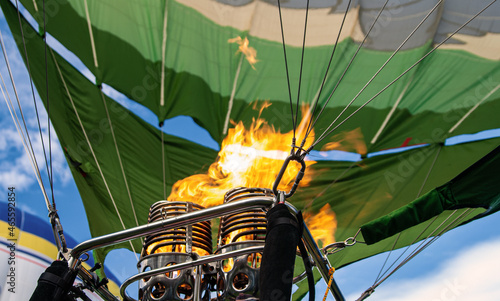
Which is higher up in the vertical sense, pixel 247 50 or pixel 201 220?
pixel 247 50

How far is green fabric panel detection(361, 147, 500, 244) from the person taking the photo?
1.69 meters

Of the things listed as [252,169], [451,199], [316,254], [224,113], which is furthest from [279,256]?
[224,113]

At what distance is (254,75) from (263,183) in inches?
55.1

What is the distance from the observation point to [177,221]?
4.45 ft

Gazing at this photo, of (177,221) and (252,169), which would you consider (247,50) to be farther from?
(177,221)

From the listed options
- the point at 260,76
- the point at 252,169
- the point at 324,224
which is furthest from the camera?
the point at 324,224

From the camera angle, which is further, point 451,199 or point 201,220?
point 451,199

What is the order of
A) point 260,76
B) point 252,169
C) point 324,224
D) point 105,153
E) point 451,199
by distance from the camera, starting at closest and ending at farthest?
point 451,199
point 252,169
point 105,153
point 260,76
point 324,224

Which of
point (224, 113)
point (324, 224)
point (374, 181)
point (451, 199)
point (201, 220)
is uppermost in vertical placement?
point (224, 113)

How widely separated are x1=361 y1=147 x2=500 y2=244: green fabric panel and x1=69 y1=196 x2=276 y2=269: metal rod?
1.79ft

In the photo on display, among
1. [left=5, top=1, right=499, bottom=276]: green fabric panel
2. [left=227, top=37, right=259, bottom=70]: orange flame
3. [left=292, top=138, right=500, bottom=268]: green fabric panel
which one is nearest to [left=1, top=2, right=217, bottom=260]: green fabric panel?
[left=5, top=1, right=499, bottom=276]: green fabric panel

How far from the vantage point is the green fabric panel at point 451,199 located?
169 cm

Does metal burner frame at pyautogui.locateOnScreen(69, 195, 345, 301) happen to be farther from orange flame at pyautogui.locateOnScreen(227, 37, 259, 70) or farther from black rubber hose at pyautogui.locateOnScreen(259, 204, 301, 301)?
orange flame at pyautogui.locateOnScreen(227, 37, 259, 70)

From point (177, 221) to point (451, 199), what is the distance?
3.45 feet
